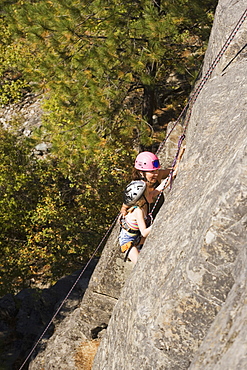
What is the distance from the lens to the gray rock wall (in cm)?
350

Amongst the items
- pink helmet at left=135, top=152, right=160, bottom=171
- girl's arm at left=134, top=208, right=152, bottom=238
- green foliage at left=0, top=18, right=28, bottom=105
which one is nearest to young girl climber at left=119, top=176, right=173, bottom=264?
girl's arm at left=134, top=208, right=152, bottom=238

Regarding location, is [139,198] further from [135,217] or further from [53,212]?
[53,212]

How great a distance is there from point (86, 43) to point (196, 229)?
10.3 metres


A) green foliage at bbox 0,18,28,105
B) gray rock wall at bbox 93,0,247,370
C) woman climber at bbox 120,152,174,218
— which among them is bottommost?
gray rock wall at bbox 93,0,247,370

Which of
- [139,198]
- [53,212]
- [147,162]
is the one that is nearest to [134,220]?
[139,198]

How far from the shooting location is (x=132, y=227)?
6.52m

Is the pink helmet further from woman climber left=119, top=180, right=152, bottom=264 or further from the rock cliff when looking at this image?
the rock cliff

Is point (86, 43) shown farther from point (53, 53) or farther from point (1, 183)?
point (1, 183)

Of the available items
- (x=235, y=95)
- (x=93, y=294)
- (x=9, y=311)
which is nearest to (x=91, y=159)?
(x=9, y=311)

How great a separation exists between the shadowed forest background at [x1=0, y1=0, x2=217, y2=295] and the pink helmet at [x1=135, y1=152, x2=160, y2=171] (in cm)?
623

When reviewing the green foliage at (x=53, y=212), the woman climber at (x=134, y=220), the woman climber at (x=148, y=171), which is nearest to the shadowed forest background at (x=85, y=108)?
the green foliage at (x=53, y=212)

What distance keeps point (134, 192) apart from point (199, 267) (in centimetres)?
245

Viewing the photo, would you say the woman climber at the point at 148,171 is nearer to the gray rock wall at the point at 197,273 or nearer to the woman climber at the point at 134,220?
the woman climber at the point at 134,220

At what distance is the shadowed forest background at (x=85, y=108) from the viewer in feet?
40.6
